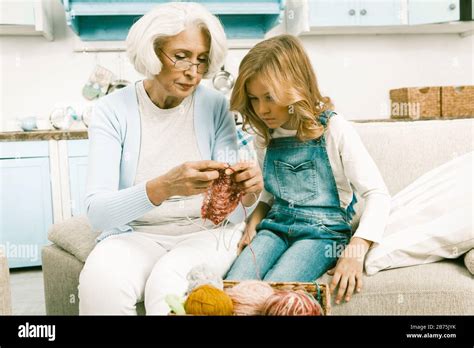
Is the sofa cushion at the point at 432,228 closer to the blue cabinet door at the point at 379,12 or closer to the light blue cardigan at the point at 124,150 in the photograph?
the light blue cardigan at the point at 124,150

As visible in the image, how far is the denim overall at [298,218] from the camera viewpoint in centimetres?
111

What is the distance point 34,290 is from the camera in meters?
2.03

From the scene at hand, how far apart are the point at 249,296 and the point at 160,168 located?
1.68 ft

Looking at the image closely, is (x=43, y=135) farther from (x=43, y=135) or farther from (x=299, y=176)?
(x=299, y=176)

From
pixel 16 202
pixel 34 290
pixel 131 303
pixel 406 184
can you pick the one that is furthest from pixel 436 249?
pixel 16 202

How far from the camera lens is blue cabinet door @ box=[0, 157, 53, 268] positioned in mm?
2371

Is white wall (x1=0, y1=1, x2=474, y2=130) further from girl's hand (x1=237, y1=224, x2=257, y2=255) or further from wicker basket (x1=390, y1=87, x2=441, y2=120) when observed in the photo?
girl's hand (x1=237, y1=224, x2=257, y2=255)

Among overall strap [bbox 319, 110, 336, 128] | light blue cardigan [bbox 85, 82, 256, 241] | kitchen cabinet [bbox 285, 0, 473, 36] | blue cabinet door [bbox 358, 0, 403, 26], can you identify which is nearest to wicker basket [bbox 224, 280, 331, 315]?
light blue cardigan [bbox 85, 82, 256, 241]

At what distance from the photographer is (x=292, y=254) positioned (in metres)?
1.12

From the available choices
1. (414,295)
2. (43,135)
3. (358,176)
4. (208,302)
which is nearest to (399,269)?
(414,295)

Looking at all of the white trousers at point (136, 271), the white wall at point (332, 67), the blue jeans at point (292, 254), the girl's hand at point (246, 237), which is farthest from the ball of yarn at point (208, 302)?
the white wall at point (332, 67)

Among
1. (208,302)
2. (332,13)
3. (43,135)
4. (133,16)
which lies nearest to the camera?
(208,302)
